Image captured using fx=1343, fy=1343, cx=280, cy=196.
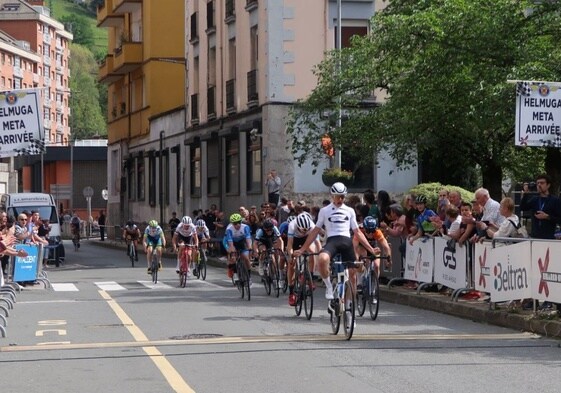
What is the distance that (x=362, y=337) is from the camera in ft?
55.2

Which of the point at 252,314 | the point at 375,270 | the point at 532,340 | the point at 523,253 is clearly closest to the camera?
the point at 532,340

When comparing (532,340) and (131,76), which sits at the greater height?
(131,76)

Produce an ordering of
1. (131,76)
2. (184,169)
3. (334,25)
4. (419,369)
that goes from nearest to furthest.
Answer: (419,369) < (334,25) < (184,169) < (131,76)

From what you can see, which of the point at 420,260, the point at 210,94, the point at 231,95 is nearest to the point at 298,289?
the point at 420,260

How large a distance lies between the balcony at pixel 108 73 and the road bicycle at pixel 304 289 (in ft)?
155

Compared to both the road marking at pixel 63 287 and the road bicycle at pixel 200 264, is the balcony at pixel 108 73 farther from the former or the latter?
the road bicycle at pixel 200 264

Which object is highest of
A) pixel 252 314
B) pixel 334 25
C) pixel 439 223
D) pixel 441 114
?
pixel 334 25

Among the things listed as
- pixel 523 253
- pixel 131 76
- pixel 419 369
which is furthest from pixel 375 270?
pixel 131 76

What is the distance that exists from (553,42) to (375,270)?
802cm

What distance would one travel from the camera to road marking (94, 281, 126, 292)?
29.7 metres

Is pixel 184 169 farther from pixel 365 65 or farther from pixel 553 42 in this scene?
pixel 553 42

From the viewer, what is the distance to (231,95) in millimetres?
46531

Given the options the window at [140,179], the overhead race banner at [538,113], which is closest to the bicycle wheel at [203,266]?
the overhead race banner at [538,113]

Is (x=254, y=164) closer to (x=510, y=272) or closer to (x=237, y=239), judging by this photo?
(x=237, y=239)
